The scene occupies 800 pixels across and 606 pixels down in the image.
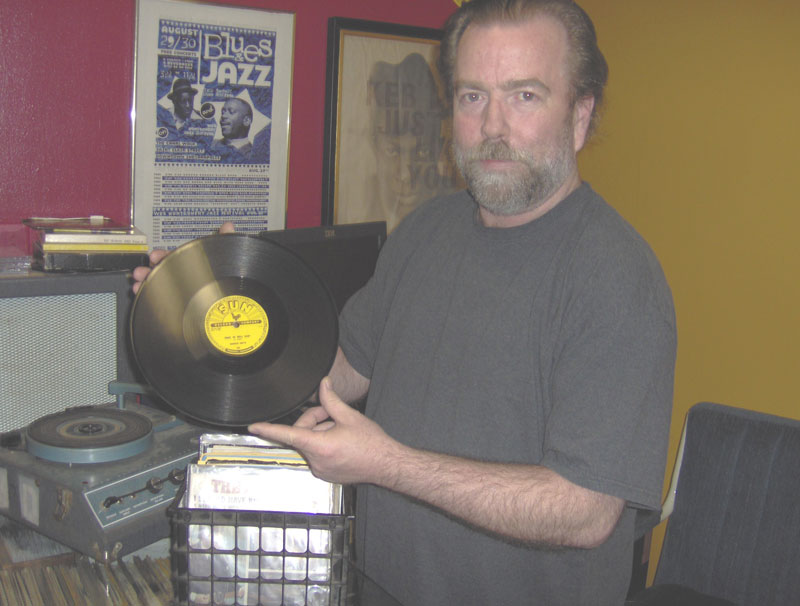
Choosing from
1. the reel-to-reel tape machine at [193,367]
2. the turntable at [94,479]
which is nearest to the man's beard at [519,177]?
the reel-to-reel tape machine at [193,367]

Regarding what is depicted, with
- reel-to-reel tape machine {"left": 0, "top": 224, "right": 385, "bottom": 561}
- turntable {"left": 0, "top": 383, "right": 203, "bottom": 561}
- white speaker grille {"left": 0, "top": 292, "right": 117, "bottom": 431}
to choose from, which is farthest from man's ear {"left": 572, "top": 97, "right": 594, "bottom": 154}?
white speaker grille {"left": 0, "top": 292, "right": 117, "bottom": 431}

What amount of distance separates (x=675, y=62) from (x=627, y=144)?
300 millimetres

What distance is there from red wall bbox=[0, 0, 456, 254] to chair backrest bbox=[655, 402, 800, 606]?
167 centimetres

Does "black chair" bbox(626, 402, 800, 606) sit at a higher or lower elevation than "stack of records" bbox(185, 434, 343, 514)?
lower

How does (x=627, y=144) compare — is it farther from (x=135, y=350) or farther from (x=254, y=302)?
(x=135, y=350)

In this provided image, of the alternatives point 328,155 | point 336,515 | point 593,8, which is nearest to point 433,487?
point 336,515

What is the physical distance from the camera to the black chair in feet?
5.39

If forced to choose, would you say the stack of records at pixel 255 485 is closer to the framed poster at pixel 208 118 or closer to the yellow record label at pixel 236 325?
the yellow record label at pixel 236 325

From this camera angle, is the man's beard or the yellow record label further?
the man's beard

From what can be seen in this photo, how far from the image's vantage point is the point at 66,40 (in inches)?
77.4

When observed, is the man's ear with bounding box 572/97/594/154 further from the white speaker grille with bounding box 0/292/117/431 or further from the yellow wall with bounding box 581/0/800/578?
the white speaker grille with bounding box 0/292/117/431

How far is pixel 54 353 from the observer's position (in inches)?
61.5

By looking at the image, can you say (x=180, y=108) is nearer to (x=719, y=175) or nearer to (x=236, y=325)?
(x=236, y=325)

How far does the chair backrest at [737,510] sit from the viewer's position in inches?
64.6
